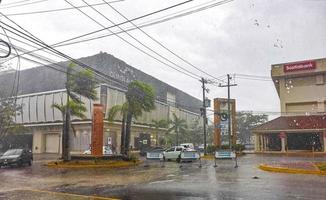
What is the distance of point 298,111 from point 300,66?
6426mm

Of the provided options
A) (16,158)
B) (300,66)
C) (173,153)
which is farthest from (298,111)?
(16,158)

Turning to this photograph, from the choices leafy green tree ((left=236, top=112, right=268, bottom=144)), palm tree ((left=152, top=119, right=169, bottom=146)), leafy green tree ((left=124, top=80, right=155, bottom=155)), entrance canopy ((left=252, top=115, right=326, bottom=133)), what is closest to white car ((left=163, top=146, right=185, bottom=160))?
leafy green tree ((left=124, top=80, right=155, bottom=155))

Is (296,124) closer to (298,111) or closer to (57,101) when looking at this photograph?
(298,111)

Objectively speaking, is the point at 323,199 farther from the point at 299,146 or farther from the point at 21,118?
the point at 21,118

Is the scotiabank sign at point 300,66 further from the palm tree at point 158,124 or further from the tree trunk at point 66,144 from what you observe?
the tree trunk at point 66,144

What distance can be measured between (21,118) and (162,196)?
2271 inches

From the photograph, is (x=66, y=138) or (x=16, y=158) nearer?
(x=16, y=158)

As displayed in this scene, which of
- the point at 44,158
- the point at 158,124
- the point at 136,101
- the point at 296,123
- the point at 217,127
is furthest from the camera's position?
the point at 158,124

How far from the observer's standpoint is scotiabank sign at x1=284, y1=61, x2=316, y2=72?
49872 mm

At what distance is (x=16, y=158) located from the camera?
1180 inches

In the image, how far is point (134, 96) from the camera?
3616 centimetres

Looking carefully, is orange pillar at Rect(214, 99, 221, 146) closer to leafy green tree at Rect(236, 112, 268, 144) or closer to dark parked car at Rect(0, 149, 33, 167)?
dark parked car at Rect(0, 149, 33, 167)

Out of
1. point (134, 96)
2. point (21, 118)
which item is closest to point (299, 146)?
point (134, 96)

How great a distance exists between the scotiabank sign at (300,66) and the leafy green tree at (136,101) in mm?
23999
